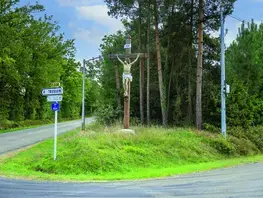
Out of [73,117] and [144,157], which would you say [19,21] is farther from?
[73,117]

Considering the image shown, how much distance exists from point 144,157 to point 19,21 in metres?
27.8

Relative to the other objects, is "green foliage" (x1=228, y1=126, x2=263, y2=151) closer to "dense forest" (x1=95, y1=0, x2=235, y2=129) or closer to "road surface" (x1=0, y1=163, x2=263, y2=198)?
"dense forest" (x1=95, y1=0, x2=235, y2=129)

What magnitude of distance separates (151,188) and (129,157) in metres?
5.38

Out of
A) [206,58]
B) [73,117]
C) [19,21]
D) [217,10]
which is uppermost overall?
[19,21]

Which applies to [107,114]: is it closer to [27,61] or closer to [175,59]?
[175,59]

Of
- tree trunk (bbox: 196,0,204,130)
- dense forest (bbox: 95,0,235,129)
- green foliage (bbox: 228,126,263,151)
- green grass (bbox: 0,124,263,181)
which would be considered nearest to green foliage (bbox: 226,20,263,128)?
dense forest (bbox: 95,0,235,129)

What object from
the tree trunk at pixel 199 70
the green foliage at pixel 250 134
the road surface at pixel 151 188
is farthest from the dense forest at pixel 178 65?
the road surface at pixel 151 188

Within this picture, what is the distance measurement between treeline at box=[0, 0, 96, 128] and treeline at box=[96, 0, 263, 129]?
13105 millimetres

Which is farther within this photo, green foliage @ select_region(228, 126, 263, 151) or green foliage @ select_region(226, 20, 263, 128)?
green foliage @ select_region(226, 20, 263, 128)

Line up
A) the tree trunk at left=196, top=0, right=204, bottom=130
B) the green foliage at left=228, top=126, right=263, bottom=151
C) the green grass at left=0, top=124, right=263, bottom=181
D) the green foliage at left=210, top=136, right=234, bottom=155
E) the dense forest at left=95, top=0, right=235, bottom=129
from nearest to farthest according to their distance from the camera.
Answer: the green grass at left=0, top=124, right=263, bottom=181, the green foliage at left=210, top=136, right=234, bottom=155, the green foliage at left=228, top=126, right=263, bottom=151, the tree trunk at left=196, top=0, right=204, bottom=130, the dense forest at left=95, top=0, right=235, bottom=129

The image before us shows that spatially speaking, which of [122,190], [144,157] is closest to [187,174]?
[144,157]

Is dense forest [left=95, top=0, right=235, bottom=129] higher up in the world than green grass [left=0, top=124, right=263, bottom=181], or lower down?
higher up

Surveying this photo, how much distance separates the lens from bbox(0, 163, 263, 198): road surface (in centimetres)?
862

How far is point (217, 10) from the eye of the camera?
77.6 feet
